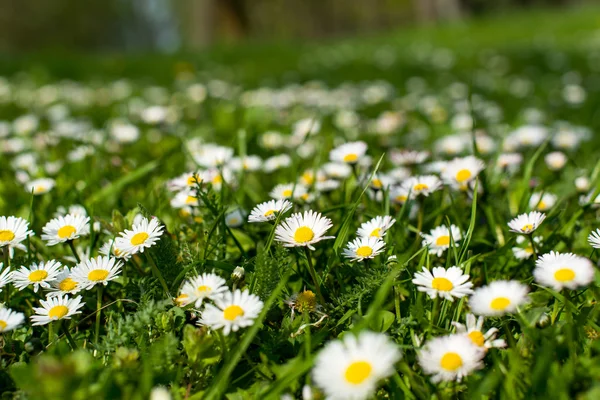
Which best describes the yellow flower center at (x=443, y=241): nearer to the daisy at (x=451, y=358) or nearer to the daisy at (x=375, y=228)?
the daisy at (x=375, y=228)

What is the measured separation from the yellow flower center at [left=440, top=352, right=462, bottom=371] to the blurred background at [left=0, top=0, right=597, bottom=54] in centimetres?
707

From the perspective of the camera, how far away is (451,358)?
32.3 inches

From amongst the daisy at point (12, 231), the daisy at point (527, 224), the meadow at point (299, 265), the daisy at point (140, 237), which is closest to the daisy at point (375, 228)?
the meadow at point (299, 265)

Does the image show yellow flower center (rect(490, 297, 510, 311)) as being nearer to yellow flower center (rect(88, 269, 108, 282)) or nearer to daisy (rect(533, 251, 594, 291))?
daisy (rect(533, 251, 594, 291))

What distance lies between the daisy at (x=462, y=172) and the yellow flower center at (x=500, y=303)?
509mm

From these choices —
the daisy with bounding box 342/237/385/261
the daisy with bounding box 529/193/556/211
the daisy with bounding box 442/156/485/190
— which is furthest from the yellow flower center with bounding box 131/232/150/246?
the daisy with bounding box 529/193/556/211

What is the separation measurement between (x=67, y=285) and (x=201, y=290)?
265 mm

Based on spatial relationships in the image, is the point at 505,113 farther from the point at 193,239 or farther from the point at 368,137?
the point at 193,239

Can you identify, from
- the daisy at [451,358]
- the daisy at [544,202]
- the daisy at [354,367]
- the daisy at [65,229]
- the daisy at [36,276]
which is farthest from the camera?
the daisy at [544,202]

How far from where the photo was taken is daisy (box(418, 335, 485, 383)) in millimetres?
809

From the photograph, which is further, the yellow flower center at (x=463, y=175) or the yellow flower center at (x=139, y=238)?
the yellow flower center at (x=463, y=175)

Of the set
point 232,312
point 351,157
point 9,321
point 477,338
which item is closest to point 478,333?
point 477,338

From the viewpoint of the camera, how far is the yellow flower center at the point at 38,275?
1.04 meters

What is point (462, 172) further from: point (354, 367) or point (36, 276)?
point (36, 276)
